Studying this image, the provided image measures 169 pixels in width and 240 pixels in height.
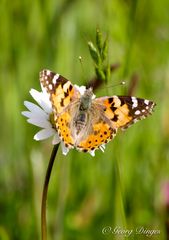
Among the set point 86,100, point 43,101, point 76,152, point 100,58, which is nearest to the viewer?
point 100,58

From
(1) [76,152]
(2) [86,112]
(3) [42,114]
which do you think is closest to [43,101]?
(3) [42,114]

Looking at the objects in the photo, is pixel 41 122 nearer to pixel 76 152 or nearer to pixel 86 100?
pixel 86 100

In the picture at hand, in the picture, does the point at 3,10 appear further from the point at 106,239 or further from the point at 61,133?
the point at 61,133

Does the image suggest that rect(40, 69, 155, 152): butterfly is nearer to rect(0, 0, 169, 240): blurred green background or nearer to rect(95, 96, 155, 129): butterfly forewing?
rect(95, 96, 155, 129): butterfly forewing

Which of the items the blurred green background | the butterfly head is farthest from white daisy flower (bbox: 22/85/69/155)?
the blurred green background

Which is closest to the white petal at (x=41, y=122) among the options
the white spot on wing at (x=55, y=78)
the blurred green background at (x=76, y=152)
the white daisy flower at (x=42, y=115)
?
the white daisy flower at (x=42, y=115)

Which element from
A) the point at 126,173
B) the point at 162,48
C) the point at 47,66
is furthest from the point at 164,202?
the point at 162,48
